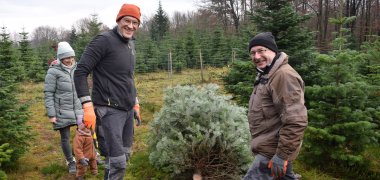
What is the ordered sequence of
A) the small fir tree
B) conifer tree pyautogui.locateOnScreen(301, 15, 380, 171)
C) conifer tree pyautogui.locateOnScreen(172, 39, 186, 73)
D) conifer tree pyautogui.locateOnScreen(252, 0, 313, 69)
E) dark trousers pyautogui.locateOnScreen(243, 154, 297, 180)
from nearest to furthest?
dark trousers pyautogui.locateOnScreen(243, 154, 297, 180) < the small fir tree < conifer tree pyautogui.locateOnScreen(301, 15, 380, 171) < conifer tree pyautogui.locateOnScreen(252, 0, 313, 69) < conifer tree pyautogui.locateOnScreen(172, 39, 186, 73)

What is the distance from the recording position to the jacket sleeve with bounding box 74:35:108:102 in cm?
303

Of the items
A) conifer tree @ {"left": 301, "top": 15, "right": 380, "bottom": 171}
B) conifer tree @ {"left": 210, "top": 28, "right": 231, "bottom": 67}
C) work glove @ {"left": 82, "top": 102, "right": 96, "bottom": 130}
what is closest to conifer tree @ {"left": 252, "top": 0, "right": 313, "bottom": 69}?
conifer tree @ {"left": 301, "top": 15, "right": 380, "bottom": 171}

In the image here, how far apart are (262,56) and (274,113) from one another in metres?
0.50

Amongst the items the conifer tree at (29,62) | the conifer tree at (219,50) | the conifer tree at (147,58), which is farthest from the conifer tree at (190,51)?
the conifer tree at (29,62)

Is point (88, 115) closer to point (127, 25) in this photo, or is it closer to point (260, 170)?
point (127, 25)

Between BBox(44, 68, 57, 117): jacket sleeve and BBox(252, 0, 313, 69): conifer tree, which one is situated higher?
BBox(252, 0, 313, 69): conifer tree

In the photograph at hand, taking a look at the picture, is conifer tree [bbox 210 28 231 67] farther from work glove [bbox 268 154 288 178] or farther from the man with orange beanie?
work glove [bbox 268 154 288 178]

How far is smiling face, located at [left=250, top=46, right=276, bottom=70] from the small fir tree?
5.25 ft

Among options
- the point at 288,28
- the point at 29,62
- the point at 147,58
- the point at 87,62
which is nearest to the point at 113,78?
the point at 87,62

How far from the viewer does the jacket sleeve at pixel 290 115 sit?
246 centimetres

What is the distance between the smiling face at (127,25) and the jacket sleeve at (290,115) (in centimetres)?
157

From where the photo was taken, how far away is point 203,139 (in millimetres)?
4289

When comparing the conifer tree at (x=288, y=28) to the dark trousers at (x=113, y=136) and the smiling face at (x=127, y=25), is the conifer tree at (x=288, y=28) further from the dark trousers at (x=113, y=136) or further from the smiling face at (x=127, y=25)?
the dark trousers at (x=113, y=136)

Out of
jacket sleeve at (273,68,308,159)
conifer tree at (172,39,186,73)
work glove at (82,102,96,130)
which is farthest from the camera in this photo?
conifer tree at (172,39,186,73)
